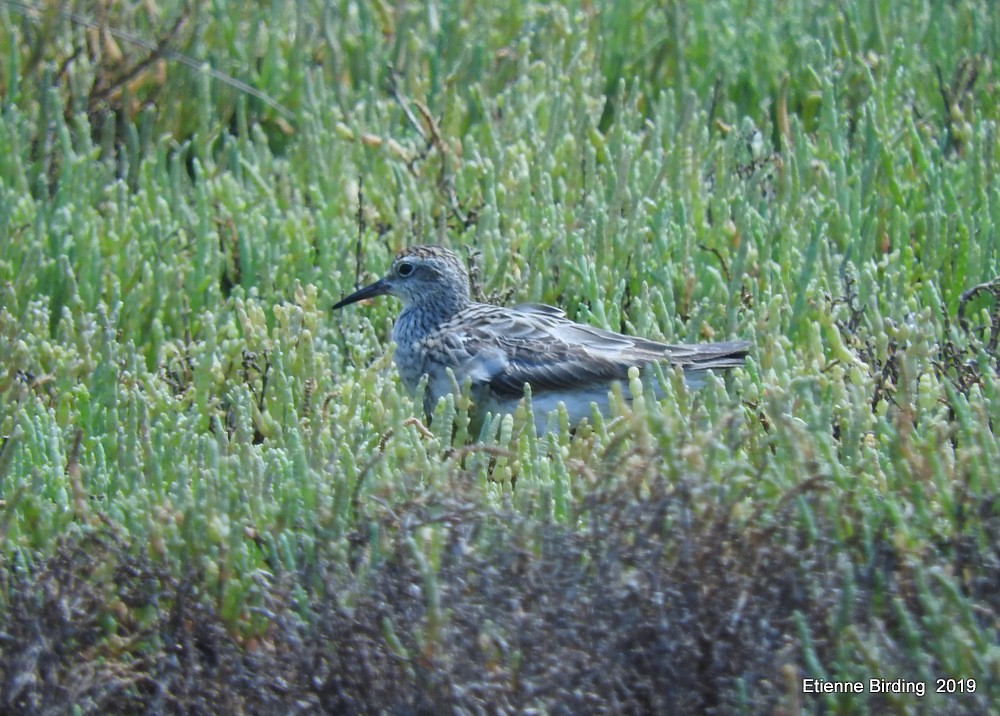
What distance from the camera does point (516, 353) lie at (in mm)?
5098

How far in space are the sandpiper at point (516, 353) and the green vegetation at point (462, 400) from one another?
0.54 feet

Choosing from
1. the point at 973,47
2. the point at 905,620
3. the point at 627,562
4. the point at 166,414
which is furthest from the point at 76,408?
the point at 973,47

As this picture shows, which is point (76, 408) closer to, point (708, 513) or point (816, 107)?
point (708, 513)

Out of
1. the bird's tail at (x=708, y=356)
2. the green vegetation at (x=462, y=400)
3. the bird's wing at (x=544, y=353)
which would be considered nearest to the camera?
the green vegetation at (x=462, y=400)

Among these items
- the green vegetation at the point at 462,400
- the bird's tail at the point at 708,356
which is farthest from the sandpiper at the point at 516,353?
the green vegetation at the point at 462,400

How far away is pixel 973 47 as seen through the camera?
25.1 ft

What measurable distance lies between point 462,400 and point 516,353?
1.97 feet

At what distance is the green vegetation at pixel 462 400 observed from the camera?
3.06 m

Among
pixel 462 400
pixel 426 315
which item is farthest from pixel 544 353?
pixel 426 315

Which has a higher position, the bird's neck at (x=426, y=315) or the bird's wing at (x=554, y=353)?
the bird's neck at (x=426, y=315)

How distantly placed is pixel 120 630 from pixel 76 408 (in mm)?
1614

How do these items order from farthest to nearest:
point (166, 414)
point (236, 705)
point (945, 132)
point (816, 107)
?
point (816, 107) → point (945, 132) → point (166, 414) → point (236, 705)

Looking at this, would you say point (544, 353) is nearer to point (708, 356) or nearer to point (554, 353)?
point (554, 353)

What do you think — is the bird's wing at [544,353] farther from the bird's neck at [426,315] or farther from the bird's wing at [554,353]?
the bird's neck at [426,315]
